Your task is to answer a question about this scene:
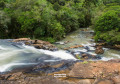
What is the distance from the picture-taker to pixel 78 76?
722cm

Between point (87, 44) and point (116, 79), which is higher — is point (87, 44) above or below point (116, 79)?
below

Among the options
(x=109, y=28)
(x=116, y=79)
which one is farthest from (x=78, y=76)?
(x=109, y=28)

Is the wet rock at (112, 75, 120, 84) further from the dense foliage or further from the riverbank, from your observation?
the dense foliage

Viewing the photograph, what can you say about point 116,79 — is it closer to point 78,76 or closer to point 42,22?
point 78,76

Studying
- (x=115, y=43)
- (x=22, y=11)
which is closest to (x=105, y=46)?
(x=115, y=43)

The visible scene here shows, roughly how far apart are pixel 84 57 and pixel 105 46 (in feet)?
21.1

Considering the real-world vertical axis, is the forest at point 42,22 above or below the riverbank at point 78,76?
above

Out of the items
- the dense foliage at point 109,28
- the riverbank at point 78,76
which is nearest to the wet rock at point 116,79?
the riverbank at point 78,76

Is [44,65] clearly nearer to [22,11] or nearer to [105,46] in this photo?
[105,46]

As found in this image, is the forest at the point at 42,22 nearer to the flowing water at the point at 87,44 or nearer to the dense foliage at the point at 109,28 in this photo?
the dense foliage at the point at 109,28

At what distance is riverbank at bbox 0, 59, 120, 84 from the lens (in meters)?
6.53

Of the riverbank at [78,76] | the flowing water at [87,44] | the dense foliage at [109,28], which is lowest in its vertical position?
the flowing water at [87,44]

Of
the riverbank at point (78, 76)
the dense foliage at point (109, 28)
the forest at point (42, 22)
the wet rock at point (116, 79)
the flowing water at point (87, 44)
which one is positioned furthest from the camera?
the forest at point (42, 22)

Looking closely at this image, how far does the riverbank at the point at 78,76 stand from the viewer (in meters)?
6.53
